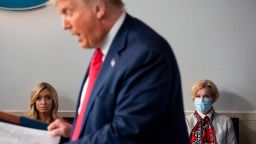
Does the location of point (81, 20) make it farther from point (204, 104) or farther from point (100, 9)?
point (204, 104)

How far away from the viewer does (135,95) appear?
3.57ft

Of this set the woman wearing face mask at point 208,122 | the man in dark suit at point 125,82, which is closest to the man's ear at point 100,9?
the man in dark suit at point 125,82

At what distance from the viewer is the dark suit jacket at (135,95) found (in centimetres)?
109

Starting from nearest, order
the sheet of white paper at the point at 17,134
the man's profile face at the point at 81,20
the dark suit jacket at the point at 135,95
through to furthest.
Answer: the dark suit jacket at the point at 135,95, the man's profile face at the point at 81,20, the sheet of white paper at the point at 17,134

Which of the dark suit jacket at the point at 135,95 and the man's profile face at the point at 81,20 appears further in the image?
the man's profile face at the point at 81,20

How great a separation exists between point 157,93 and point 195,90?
7.80 feet

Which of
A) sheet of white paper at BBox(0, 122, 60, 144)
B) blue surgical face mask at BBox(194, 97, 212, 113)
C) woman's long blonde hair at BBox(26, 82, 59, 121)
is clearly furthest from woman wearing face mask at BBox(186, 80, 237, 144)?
sheet of white paper at BBox(0, 122, 60, 144)

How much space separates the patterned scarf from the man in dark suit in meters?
2.16

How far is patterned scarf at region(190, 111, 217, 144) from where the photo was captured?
3.35 metres

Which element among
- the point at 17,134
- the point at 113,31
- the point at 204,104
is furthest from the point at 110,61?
the point at 204,104

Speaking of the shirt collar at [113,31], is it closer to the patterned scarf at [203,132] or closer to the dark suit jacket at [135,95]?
the dark suit jacket at [135,95]

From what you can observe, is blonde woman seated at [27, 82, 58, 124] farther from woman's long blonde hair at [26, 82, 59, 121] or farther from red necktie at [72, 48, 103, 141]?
red necktie at [72, 48, 103, 141]

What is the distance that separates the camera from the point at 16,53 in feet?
12.1

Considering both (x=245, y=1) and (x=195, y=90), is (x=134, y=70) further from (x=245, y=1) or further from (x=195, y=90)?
(x=245, y=1)
